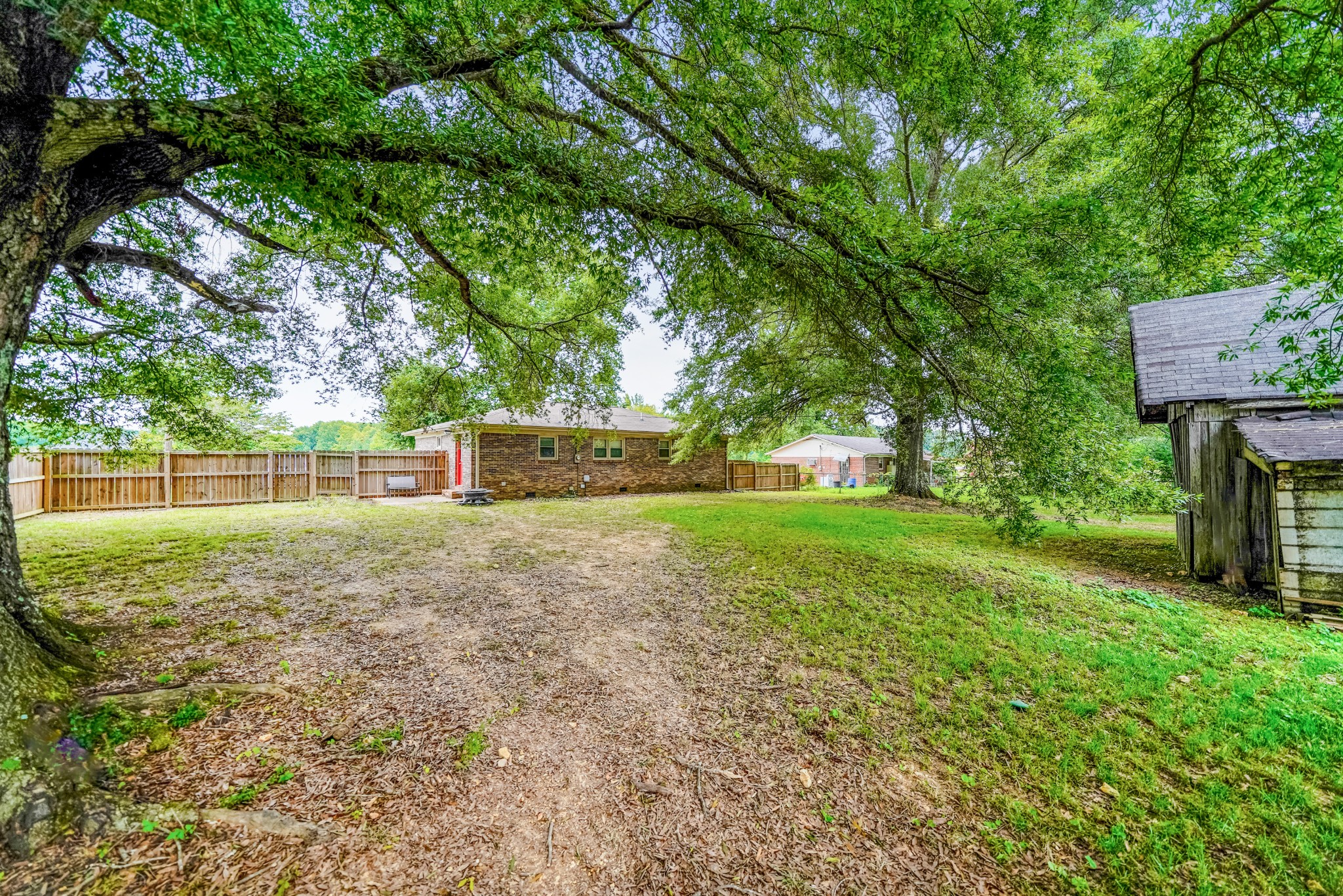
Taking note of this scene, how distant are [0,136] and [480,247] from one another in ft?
8.08

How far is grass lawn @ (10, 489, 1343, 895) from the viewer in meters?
1.97

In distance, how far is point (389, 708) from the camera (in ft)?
9.07

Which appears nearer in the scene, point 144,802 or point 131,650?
point 144,802

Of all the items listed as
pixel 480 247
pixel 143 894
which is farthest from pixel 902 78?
pixel 143 894

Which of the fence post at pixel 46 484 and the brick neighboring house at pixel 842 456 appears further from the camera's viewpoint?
the brick neighboring house at pixel 842 456

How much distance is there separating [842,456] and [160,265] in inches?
1427

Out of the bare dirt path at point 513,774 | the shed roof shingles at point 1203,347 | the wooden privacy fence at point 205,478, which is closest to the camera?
the bare dirt path at point 513,774

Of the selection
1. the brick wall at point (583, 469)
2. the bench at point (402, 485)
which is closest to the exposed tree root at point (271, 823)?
the brick wall at point (583, 469)

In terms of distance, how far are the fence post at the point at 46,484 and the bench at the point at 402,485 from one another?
7.12m

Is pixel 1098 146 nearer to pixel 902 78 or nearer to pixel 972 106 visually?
pixel 972 106

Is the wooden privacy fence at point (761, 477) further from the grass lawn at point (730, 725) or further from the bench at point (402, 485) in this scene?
the grass lawn at point (730, 725)

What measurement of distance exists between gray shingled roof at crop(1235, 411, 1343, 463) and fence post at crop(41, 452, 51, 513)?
2135 cm

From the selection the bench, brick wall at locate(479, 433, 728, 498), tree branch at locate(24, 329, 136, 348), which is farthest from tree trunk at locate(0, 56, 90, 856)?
the bench

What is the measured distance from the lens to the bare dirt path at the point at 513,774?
182cm
